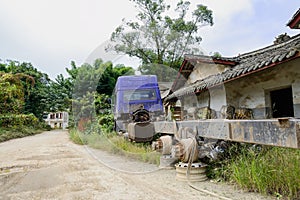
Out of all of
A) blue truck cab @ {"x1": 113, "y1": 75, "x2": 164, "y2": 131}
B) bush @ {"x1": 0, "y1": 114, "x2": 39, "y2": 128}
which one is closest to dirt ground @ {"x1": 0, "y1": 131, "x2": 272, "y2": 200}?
blue truck cab @ {"x1": 113, "y1": 75, "x2": 164, "y2": 131}

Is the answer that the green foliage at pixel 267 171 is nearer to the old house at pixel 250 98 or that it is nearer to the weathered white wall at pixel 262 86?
the old house at pixel 250 98

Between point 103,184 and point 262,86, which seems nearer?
point 103,184

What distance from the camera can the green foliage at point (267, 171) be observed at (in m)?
2.73

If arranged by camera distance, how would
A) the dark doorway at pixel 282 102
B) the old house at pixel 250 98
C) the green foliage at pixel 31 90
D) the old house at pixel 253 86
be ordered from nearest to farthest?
the old house at pixel 250 98 → the old house at pixel 253 86 → the dark doorway at pixel 282 102 → the green foliage at pixel 31 90

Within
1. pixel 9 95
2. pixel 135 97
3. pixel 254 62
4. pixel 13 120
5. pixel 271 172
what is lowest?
pixel 271 172

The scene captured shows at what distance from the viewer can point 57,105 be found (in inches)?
1081

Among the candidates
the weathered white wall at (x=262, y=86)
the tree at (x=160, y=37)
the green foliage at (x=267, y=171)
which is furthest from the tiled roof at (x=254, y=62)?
the tree at (x=160, y=37)

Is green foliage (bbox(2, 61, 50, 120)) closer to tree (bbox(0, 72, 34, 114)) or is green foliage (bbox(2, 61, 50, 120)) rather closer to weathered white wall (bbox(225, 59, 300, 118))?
tree (bbox(0, 72, 34, 114))

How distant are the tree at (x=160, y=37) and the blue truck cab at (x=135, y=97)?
1208 cm

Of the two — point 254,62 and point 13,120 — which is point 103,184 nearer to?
point 254,62

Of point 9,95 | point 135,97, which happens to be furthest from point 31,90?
point 135,97

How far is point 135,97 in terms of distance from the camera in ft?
26.7

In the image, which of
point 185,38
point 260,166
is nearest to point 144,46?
point 185,38

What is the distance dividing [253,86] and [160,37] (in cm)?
1577
